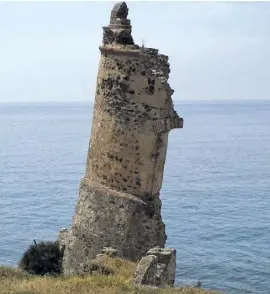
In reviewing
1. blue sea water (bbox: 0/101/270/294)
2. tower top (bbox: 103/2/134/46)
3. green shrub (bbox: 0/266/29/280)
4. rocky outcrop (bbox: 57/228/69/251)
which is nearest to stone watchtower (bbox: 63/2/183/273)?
tower top (bbox: 103/2/134/46)

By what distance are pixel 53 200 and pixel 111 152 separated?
103 feet

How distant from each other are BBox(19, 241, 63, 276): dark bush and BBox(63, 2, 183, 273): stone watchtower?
47.5 inches

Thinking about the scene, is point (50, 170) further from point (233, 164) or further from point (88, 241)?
point (88, 241)

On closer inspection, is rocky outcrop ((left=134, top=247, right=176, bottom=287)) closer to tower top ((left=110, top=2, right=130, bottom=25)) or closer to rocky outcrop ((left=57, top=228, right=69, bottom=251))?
rocky outcrop ((left=57, top=228, right=69, bottom=251))

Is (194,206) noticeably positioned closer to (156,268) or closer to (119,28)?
(119,28)

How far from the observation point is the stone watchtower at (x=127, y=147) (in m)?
16.3

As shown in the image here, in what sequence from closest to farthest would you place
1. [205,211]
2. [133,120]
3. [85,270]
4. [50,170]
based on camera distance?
[85,270]
[133,120]
[205,211]
[50,170]

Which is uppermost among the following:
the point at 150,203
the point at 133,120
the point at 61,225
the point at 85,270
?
the point at 133,120

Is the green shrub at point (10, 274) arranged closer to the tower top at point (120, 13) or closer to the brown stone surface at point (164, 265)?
the brown stone surface at point (164, 265)

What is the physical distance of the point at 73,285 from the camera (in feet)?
41.2

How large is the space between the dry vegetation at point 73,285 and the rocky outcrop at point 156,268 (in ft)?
1.01

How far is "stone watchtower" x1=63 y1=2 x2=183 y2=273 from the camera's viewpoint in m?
16.3

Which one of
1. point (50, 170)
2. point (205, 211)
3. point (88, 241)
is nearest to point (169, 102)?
point (88, 241)

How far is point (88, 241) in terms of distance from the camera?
16812 mm
